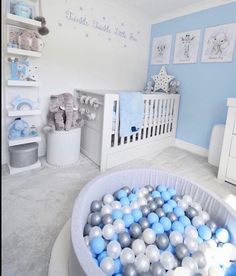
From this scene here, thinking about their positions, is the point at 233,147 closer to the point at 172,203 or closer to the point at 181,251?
the point at 172,203

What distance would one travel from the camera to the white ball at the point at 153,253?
108 cm

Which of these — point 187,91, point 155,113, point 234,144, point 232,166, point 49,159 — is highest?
point 187,91

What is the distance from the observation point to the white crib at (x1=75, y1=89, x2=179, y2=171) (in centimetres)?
216

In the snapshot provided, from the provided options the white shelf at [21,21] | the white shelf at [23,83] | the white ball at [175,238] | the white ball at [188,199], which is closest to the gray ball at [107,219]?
the white ball at [175,238]

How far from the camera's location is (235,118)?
78.9 inches

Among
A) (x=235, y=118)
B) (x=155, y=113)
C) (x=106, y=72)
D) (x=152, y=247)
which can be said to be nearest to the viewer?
(x=152, y=247)

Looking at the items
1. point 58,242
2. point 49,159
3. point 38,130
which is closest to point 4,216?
point 58,242

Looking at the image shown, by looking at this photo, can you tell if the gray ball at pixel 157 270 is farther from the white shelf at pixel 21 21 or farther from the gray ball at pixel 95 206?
the white shelf at pixel 21 21

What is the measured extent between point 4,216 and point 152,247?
1.03 metres

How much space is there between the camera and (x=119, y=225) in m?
1.25

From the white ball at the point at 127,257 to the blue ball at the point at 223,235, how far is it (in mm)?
556

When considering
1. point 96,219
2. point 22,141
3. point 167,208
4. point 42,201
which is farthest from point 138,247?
point 22,141

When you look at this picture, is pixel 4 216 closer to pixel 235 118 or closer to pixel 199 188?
pixel 199 188

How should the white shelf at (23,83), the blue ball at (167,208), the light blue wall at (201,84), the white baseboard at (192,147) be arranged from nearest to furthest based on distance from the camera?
the blue ball at (167,208) → the white shelf at (23,83) → the light blue wall at (201,84) → the white baseboard at (192,147)
